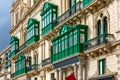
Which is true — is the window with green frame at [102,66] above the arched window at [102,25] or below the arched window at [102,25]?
below

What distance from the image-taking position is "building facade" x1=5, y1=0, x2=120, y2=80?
27250 mm

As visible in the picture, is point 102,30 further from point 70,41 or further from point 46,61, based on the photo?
point 46,61

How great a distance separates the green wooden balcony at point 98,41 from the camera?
2712 cm

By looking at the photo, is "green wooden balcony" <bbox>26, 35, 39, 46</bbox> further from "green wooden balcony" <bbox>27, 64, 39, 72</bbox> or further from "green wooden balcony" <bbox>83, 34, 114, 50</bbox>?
"green wooden balcony" <bbox>83, 34, 114, 50</bbox>

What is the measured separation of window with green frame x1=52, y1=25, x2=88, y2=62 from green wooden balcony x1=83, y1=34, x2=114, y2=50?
3.15 feet

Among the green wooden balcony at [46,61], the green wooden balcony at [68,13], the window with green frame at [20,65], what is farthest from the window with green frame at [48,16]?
the window with green frame at [20,65]

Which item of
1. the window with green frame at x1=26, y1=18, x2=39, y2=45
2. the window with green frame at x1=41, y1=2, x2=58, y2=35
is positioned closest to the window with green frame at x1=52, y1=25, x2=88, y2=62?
the window with green frame at x1=41, y1=2, x2=58, y2=35

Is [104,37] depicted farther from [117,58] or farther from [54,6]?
[54,6]

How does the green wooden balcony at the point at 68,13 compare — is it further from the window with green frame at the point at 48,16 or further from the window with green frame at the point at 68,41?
the window with green frame at the point at 68,41

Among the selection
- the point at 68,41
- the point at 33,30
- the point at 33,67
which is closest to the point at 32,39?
the point at 33,30

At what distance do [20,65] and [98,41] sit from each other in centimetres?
2391

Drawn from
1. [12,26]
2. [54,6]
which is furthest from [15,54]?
[54,6]

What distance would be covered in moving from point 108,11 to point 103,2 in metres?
0.82

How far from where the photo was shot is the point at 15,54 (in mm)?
54656
